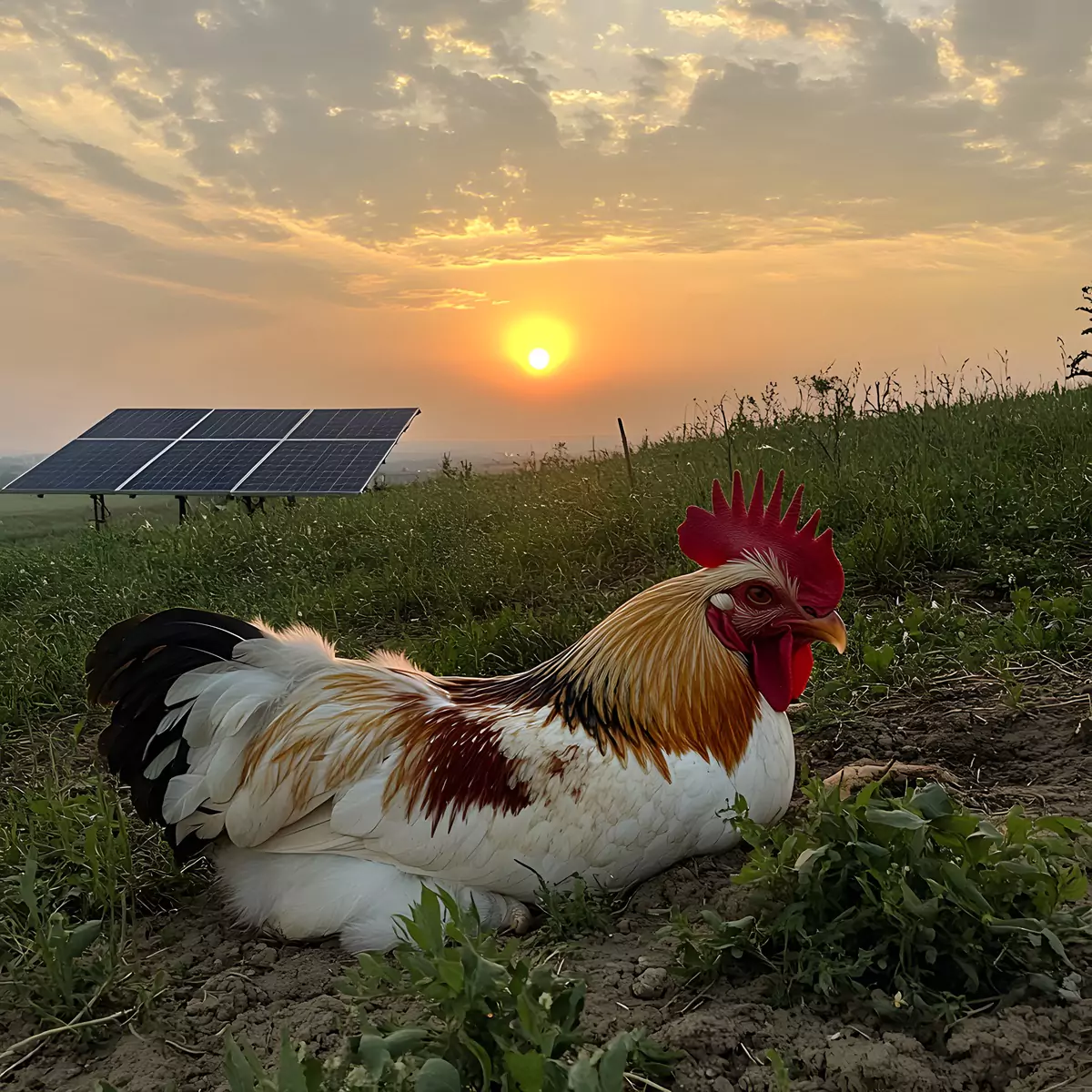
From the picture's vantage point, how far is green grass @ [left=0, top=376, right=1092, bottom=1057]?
292 cm

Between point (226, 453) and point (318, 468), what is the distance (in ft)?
6.32

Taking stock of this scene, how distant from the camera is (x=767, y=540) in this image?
8.97 ft

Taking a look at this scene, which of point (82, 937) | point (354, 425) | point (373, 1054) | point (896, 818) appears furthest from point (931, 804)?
point (354, 425)

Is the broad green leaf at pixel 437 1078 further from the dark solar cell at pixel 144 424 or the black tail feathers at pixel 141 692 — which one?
the dark solar cell at pixel 144 424

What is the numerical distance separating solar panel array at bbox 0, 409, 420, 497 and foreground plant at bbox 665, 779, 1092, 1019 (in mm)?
8856

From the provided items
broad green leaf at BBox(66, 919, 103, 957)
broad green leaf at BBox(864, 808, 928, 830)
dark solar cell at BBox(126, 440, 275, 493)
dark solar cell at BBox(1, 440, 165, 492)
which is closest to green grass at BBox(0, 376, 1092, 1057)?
broad green leaf at BBox(66, 919, 103, 957)

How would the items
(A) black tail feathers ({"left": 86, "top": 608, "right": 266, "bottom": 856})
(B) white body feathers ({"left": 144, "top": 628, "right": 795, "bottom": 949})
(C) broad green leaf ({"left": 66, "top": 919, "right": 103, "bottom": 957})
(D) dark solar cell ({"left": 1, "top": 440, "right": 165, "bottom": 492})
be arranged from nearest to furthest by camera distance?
(C) broad green leaf ({"left": 66, "top": 919, "right": 103, "bottom": 957}), (B) white body feathers ({"left": 144, "top": 628, "right": 795, "bottom": 949}), (A) black tail feathers ({"left": 86, "top": 608, "right": 266, "bottom": 856}), (D) dark solar cell ({"left": 1, "top": 440, "right": 165, "bottom": 492})

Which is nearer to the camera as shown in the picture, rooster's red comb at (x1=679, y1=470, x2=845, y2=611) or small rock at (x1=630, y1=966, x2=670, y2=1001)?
small rock at (x1=630, y1=966, x2=670, y2=1001)

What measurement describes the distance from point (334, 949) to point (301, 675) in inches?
32.0

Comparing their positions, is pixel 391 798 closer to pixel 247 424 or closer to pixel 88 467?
pixel 88 467

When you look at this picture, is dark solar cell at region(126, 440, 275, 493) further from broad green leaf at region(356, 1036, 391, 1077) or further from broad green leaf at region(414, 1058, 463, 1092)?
broad green leaf at region(414, 1058, 463, 1092)

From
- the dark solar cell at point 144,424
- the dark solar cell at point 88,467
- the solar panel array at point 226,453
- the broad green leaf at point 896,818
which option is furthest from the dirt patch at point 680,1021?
the dark solar cell at point 144,424

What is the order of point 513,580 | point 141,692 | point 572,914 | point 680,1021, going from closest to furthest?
point 680,1021, point 572,914, point 141,692, point 513,580

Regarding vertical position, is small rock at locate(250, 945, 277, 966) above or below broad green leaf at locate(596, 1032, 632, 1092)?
below
